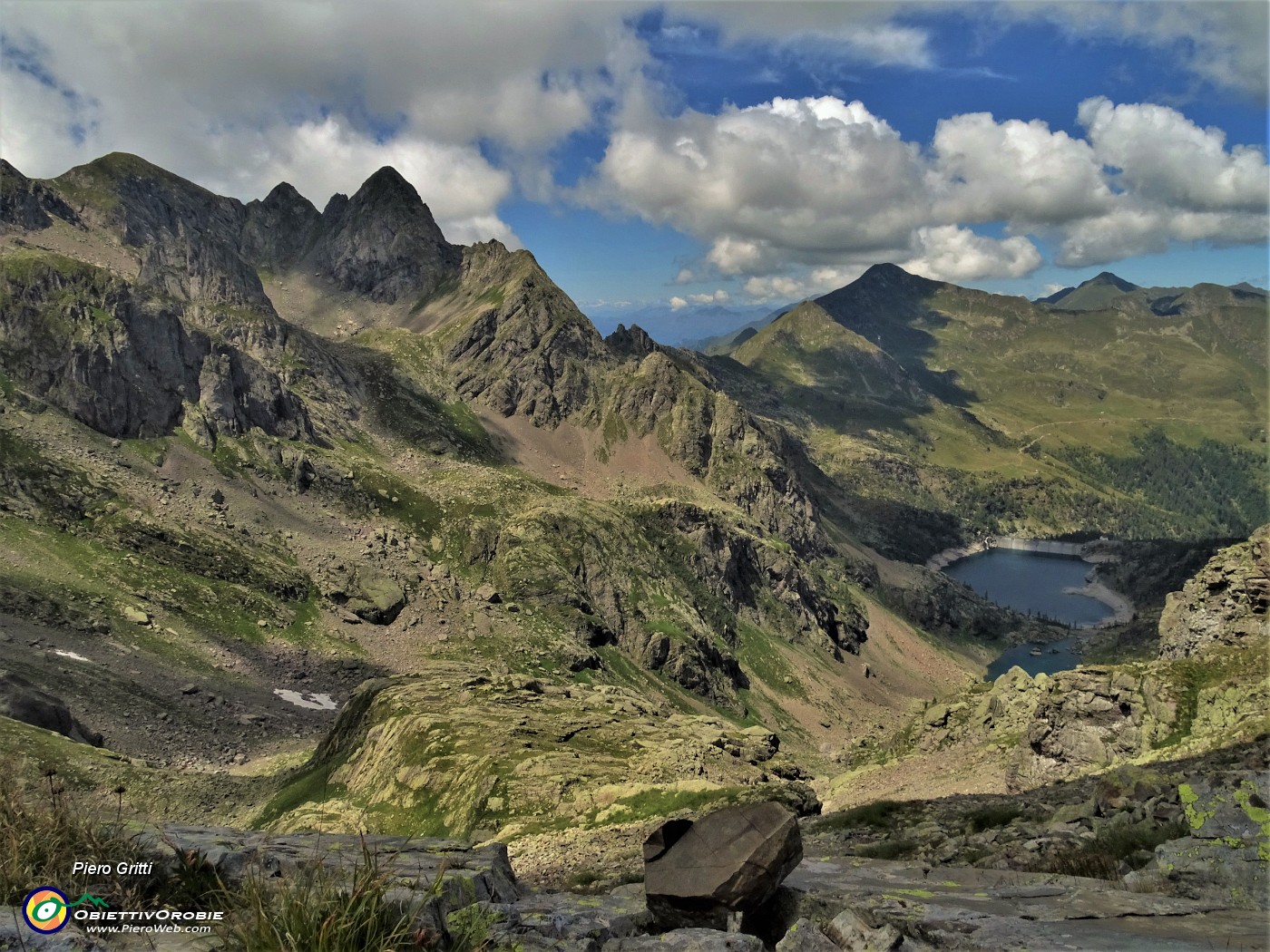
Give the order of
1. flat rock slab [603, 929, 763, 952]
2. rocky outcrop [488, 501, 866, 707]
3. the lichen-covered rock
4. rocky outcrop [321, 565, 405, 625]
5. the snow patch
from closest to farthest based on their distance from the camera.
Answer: flat rock slab [603, 929, 763, 952] → the lichen-covered rock → the snow patch → rocky outcrop [321, 565, 405, 625] → rocky outcrop [488, 501, 866, 707]

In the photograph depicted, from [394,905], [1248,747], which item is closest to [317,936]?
[394,905]

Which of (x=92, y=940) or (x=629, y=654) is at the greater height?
(x=92, y=940)

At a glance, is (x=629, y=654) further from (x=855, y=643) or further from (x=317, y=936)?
(x=317, y=936)

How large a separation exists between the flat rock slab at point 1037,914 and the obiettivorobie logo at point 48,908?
32.3 ft

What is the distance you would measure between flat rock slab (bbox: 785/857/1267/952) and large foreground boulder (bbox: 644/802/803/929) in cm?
92

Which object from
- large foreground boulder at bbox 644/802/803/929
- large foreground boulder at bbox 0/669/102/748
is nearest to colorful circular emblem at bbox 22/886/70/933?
large foreground boulder at bbox 644/802/803/929

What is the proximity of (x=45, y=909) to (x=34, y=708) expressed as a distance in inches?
2445

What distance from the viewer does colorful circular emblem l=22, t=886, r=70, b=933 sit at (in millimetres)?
7070

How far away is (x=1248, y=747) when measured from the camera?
23.1 m

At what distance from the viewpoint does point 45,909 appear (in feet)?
23.9

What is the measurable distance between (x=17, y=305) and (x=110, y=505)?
48031mm

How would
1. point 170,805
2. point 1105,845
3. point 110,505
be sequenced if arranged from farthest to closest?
point 110,505 < point 170,805 < point 1105,845

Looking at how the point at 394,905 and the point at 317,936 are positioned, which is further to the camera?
the point at 394,905

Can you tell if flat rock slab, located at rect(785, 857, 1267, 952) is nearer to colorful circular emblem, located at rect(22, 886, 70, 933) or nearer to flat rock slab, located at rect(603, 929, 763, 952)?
flat rock slab, located at rect(603, 929, 763, 952)
